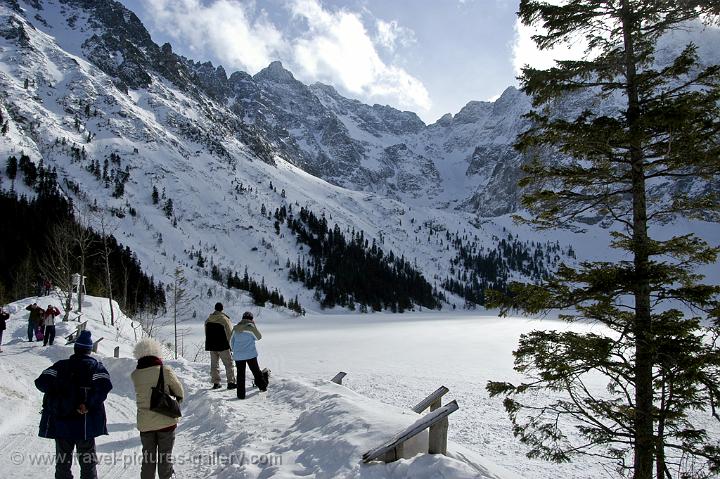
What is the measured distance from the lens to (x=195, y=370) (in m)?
15.7

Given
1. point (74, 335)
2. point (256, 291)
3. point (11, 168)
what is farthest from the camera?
point (256, 291)

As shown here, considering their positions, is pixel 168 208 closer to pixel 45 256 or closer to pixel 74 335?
pixel 45 256

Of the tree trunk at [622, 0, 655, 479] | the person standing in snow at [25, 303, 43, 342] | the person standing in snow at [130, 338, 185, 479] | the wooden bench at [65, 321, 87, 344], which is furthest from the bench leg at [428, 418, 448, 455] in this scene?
the person standing in snow at [25, 303, 43, 342]

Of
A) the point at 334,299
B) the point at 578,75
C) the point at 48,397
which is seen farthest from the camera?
the point at 334,299

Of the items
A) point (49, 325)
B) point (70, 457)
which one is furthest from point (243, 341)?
point (49, 325)

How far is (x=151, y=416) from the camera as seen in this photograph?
19.9ft

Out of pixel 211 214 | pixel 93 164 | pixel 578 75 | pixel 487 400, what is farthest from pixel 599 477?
pixel 93 164

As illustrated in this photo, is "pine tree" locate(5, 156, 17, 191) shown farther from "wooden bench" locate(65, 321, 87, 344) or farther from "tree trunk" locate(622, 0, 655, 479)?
"tree trunk" locate(622, 0, 655, 479)

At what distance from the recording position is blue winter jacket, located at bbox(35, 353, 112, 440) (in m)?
5.58

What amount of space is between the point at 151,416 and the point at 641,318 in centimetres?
731

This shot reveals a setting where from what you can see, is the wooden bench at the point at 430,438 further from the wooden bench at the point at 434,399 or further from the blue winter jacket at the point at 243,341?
the blue winter jacket at the point at 243,341

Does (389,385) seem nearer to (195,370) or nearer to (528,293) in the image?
(195,370)

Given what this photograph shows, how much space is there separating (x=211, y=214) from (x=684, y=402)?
165 metres

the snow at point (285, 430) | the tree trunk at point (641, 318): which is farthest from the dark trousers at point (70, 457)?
the tree trunk at point (641, 318)
